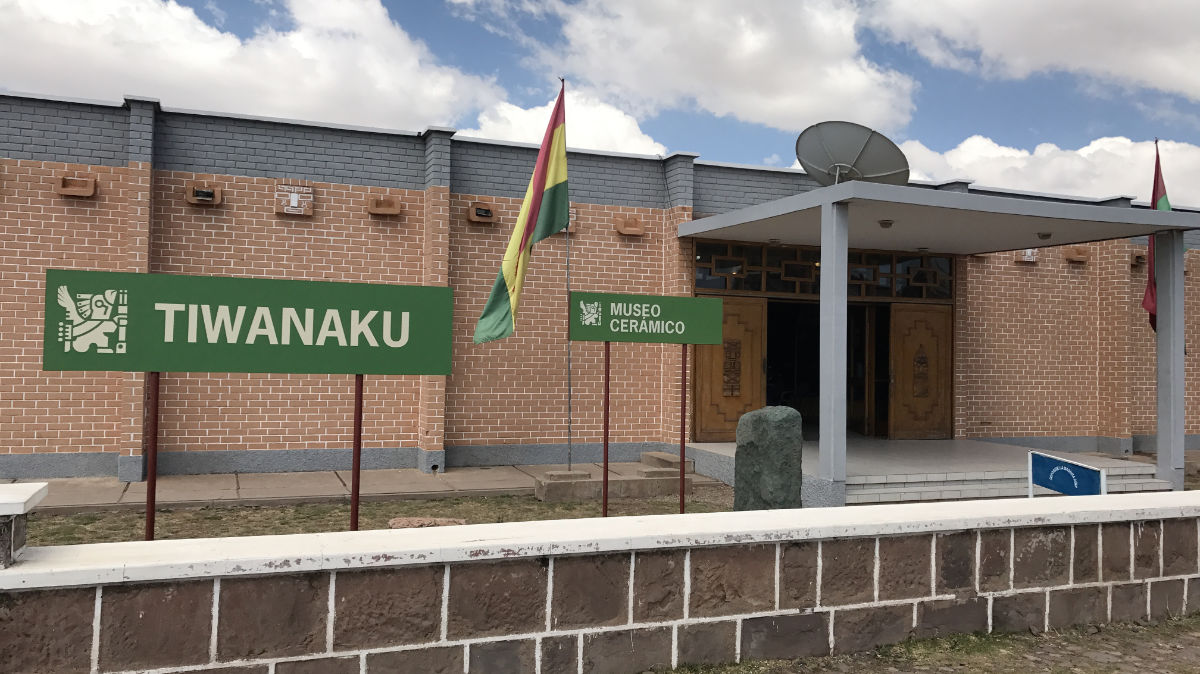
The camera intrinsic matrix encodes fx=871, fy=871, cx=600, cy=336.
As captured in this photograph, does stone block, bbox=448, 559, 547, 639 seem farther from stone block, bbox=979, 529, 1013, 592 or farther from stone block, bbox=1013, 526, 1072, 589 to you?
stone block, bbox=1013, 526, 1072, 589

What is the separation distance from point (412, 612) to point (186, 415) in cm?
839

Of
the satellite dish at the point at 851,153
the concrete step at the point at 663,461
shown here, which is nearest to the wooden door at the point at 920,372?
the concrete step at the point at 663,461

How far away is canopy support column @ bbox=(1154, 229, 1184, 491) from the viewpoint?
10.1 metres

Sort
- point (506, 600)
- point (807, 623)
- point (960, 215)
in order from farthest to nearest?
point (960, 215)
point (807, 623)
point (506, 600)

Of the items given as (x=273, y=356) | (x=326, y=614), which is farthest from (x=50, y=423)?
(x=326, y=614)

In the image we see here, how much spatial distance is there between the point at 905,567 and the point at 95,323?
3416 mm

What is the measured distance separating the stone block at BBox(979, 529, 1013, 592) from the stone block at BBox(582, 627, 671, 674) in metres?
1.43

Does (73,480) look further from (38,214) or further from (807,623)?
(807,623)

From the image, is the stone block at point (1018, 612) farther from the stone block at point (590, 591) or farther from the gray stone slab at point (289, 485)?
the gray stone slab at point (289, 485)

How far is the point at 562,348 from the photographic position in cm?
1162

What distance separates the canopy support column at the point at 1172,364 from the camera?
33.0ft

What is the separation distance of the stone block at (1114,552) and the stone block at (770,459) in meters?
3.31

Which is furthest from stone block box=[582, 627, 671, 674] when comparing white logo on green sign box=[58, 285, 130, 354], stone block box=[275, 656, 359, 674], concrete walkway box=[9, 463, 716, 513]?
concrete walkway box=[9, 463, 716, 513]

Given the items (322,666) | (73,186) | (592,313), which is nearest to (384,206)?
(73,186)
